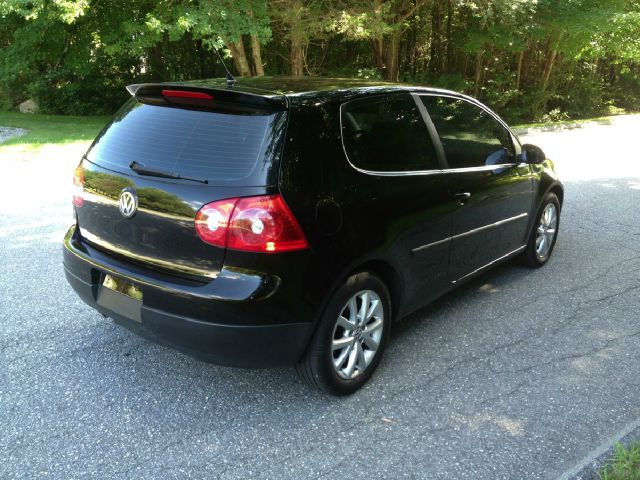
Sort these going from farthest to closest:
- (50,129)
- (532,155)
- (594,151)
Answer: (50,129), (594,151), (532,155)

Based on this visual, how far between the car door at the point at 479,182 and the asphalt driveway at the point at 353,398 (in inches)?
19.5

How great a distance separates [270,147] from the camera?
2861mm

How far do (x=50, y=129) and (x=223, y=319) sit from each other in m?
15.9

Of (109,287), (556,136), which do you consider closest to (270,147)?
(109,287)

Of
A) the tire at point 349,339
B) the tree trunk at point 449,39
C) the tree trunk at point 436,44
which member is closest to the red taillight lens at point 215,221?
the tire at point 349,339

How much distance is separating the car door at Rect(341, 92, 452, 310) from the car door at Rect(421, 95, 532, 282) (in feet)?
0.53

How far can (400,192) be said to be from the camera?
3.44 metres

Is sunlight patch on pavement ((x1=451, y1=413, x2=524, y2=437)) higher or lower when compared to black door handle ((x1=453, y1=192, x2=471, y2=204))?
lower

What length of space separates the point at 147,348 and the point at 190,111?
1.58 meters

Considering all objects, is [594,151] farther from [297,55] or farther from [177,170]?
[177,170]

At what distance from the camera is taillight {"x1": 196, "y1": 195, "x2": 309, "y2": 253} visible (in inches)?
109

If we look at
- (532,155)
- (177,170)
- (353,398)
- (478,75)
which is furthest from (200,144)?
(478,75)

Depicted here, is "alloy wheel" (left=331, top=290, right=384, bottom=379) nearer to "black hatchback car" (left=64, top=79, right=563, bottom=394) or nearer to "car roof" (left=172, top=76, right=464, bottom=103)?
"black hatchback car" (left=64, top=79, right=563, bottom=394)

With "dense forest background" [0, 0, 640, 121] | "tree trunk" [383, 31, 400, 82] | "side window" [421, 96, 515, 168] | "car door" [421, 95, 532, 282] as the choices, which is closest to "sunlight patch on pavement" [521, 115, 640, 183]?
"dense forest background" [0, 0, 640, 121]
